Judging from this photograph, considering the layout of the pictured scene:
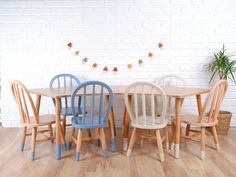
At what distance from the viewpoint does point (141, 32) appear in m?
3.19

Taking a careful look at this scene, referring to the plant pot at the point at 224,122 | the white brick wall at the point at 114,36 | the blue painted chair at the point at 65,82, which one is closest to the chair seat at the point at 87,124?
the blue painted chair at the point at 65,82

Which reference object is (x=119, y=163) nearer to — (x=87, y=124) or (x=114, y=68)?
(x=87, y=124)

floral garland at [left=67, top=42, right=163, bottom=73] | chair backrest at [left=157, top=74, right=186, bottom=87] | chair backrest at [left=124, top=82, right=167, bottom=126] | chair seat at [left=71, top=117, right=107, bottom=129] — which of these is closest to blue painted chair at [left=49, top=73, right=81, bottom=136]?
floral garland at [left=67, top=42, right=163, bottom=73]

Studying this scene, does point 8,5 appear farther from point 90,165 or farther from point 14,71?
point 90,165

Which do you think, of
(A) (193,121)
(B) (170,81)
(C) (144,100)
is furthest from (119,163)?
(B) (170,81)

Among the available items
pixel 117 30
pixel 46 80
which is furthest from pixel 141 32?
pixel 46 80

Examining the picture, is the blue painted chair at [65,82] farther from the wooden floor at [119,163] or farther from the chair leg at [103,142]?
the chair leg at [103,142]

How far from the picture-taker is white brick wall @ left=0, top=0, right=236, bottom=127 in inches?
124

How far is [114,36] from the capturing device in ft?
10.5

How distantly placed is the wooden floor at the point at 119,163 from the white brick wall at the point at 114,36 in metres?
1.03

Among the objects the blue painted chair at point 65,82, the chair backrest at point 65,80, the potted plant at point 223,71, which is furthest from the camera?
the chair backrest at point 65,80

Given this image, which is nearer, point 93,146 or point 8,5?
point 93,146

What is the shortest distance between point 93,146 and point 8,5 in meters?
2.28

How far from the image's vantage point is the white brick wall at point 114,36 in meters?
3.14
